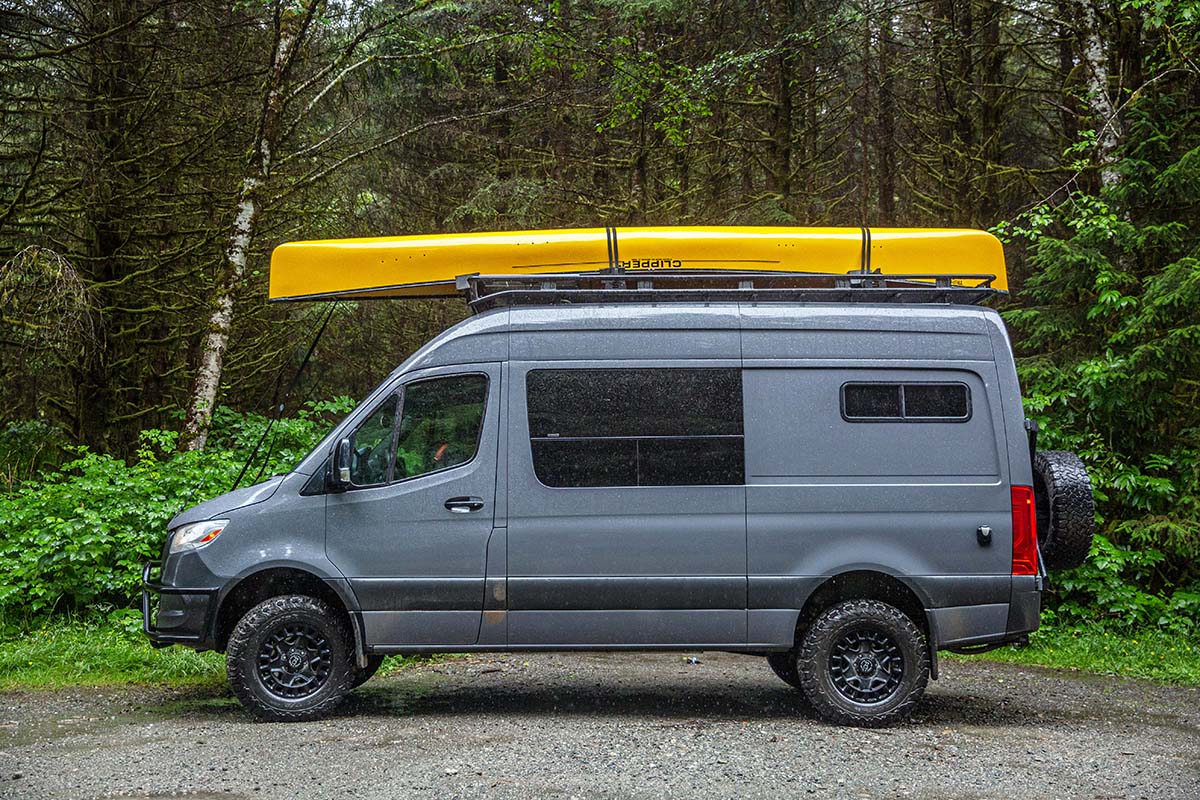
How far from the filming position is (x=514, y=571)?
704cm

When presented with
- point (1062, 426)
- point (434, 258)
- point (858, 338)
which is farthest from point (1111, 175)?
point (434, 258)

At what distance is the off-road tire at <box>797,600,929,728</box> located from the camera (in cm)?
698

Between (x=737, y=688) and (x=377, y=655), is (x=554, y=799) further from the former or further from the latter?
(x=737, y=688)

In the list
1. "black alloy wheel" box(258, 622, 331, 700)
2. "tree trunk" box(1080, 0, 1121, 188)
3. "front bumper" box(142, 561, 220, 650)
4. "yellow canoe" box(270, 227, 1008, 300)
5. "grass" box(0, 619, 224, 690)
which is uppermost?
"tree trunk" box(1080, 0, 1121, 188)

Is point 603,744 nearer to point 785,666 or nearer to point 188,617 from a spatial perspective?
point 785,666

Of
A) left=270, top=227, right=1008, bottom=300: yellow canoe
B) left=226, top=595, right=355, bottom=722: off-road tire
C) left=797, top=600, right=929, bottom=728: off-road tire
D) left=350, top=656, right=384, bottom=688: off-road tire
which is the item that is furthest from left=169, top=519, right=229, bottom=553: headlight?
left=797, top=600, right=929, bottom=728: off-road tire

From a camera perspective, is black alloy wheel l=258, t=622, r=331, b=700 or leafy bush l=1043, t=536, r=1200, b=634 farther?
leafy bush l=1043, t=536, r=1200, b=634

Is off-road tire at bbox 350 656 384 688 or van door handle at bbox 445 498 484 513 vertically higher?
van door handle at bbox 445 498 484 513

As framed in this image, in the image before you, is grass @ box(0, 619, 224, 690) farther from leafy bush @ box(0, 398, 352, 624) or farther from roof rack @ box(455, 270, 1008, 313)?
roof rack @ box(455, 270, 1008, 313)

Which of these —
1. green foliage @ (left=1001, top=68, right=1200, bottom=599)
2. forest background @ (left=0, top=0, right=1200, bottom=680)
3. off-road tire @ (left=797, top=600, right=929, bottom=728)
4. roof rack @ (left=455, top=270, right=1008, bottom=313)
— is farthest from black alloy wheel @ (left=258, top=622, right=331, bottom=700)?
green foliage @ (left=1001, top=68, right=1200, bottom=599)

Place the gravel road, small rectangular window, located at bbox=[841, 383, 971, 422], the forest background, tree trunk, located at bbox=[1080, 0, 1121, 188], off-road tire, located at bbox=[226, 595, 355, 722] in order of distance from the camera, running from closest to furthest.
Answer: the gravel road < off-road tire, located at bbox=[226, 595, 355, 722] < small rectangular window, located at bbox=[841, 383, 971, 422] < the forest background < tree trunk, located at bbox=[1080, 0, 1121, 188]

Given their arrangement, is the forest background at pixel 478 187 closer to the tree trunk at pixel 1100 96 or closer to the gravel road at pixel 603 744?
the tree trunk at pixel 1100 96

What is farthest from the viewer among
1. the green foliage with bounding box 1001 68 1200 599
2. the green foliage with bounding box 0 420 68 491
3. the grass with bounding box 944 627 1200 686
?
the green foliage with bounding box 0 420 68 491

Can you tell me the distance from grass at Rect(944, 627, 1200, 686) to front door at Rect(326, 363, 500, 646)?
5110 mm
